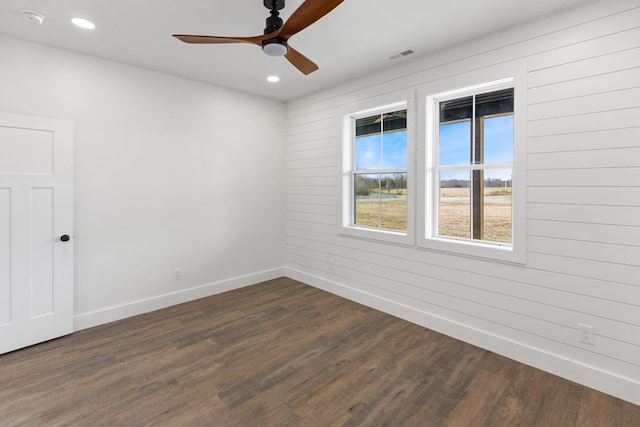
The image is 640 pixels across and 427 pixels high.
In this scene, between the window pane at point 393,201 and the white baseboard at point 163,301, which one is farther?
the window pane at point 393,201

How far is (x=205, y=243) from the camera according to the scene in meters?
4.19

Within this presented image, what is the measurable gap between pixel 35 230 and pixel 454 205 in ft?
13.6

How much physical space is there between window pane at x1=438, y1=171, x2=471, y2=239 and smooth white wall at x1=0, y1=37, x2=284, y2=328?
8.74ft

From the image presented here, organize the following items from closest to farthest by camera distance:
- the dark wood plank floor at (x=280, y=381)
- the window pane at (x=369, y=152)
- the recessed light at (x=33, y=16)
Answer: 1. the dark wood plank floor at (x=280, y=381)
2. the recessed light at (x=33, y=16)
3. the window pane at (x=369, y=152)

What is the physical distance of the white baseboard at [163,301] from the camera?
3291 millimetres

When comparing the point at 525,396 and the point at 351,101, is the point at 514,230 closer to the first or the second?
the point at 525,396

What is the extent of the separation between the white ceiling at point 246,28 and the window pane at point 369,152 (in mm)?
893

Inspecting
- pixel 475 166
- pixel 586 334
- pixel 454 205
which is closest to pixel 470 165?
pixel 475 166

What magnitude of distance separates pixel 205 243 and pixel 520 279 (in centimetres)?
367

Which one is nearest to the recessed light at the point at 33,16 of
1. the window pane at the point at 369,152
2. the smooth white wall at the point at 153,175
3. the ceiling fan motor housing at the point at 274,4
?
the smooth white wall at the point at 153,175

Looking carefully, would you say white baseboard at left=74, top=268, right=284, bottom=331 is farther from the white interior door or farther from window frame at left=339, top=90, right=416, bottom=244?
window frame at left=339, top=90, right=416, bottom=244

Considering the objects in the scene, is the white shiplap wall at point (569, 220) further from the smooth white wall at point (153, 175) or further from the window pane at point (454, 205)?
the smooth white wall at point (153, 175)

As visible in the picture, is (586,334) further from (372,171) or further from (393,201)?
(372,171)

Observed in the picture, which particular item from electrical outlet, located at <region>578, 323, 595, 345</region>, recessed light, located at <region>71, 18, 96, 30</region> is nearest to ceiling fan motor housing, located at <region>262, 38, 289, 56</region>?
recessed light, located at <region>71, 18, 96, 30</region>
